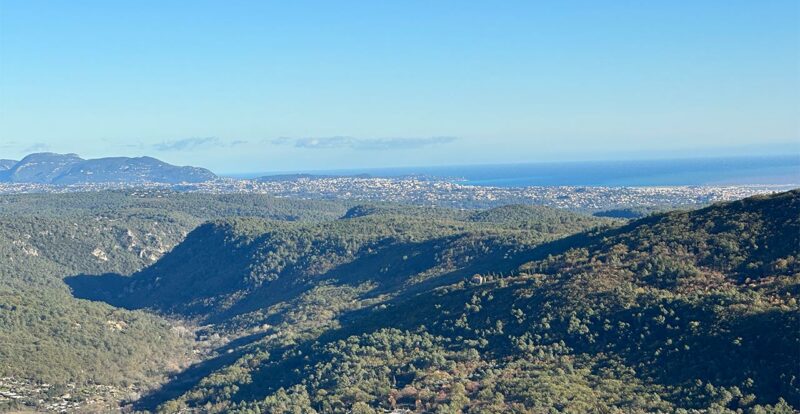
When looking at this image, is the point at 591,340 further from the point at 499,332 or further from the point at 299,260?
the point at 299,260

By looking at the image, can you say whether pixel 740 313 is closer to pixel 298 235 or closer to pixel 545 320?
pixel 545 320

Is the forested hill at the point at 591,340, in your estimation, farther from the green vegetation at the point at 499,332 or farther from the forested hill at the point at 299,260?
the forested hill at the point at 299,260

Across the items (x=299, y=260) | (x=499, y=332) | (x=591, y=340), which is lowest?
(x=299, y=260)

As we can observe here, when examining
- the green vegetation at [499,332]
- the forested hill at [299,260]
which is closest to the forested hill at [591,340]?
the green vegetation at [499,332]

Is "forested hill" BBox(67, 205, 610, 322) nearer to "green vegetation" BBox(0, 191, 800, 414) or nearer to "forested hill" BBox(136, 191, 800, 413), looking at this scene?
"green vegetation" BBox(0, 191, 800, 414)

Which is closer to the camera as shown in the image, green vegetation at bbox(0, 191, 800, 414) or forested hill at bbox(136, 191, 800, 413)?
forested hill at bbox(136, 191, 800, 413)

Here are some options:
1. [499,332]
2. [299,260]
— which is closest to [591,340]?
[499,332]

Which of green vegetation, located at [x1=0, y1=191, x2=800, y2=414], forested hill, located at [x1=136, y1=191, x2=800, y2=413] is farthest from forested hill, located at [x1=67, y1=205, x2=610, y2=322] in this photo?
forested hill, located at [x1=136, y1=191, x2=800, y2=413]

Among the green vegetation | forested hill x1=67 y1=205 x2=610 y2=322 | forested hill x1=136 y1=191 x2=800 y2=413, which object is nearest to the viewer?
forested hill x1=136 y1=191 x2=800 y2=413

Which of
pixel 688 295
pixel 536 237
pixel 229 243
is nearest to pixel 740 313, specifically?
pixel 688 295
